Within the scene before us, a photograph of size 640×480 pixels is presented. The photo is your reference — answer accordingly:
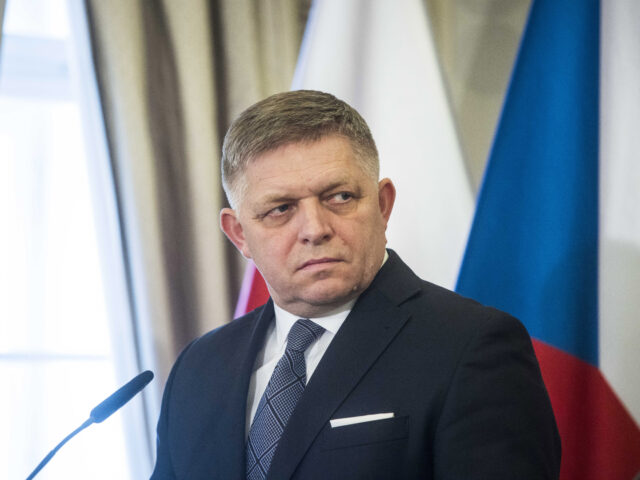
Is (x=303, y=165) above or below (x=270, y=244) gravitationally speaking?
above

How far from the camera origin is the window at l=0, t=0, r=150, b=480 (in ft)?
6.33

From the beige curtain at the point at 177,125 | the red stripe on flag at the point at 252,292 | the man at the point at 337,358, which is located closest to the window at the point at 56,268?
the beige curtain at the point at 177,125

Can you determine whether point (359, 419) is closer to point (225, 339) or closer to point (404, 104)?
point (225, 339)

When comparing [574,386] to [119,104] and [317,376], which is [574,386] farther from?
A: [119,104]

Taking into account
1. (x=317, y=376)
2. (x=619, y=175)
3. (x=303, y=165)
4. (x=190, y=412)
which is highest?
(x=303, y=165)

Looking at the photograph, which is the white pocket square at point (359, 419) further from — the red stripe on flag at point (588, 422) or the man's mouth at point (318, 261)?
the red stripe on flag at point (588, 422)

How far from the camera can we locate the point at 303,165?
4.23ft

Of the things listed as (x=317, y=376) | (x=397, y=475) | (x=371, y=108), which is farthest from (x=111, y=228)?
(x=397, y=475)

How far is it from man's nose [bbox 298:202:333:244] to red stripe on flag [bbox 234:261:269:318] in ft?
2.40

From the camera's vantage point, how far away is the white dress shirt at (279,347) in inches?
52.7

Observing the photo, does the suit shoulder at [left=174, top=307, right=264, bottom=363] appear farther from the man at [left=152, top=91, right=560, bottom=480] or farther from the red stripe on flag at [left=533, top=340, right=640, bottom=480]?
the red stripe on flag at [left=533, top=340, right=640, bottom=480]

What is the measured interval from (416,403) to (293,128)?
0.61 m

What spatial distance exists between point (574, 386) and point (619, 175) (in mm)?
580

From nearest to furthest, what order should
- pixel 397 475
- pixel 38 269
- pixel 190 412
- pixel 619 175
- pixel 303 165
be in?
1. pixel 397 475
2. pixel 303 165
3. pixel 190 412
4. pixel 619 175
5. pixel 38 269
